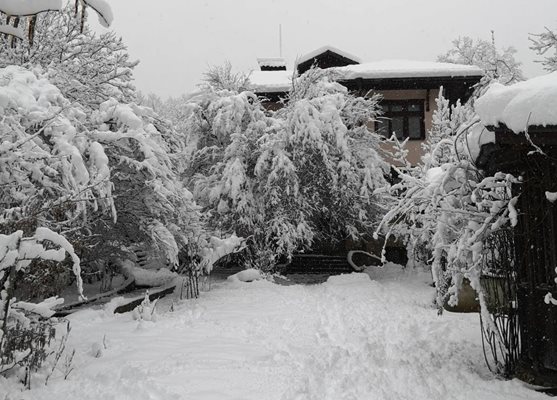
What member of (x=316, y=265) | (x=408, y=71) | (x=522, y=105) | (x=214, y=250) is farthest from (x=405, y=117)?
(x=522, y=105)

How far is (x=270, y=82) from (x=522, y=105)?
61.2ft

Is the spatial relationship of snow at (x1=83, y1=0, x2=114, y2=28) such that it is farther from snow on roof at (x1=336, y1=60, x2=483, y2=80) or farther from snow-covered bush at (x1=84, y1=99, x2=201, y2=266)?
snow on roof at (x1=336, y1=60, x2=483, y2=80)

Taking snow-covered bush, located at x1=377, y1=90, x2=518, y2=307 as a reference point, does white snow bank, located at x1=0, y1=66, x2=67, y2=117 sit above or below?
above

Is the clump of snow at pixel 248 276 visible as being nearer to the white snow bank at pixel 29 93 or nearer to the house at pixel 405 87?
the white snow bank at pixel 29 93

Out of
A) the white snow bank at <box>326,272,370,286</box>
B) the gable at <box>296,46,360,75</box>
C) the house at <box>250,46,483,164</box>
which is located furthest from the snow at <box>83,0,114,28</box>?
the gable at <box>296,46,360,75</box>

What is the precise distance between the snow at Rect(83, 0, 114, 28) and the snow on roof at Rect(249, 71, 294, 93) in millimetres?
17705

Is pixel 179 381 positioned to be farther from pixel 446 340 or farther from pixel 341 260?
pixel 341 260

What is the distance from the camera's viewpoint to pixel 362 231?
16406 millimetres

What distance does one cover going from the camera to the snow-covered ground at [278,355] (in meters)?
4.52

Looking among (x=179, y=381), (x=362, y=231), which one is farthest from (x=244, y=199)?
(x=179, y=381)

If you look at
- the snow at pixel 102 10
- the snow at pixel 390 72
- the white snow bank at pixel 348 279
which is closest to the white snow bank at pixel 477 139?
the snow at pixel 102 10

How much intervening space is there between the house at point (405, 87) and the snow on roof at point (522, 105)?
1586cm

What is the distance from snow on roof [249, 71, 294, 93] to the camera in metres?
21.2

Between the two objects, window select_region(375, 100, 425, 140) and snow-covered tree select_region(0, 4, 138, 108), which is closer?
snow-covered tree select_region(0, 4, 138, 108)
